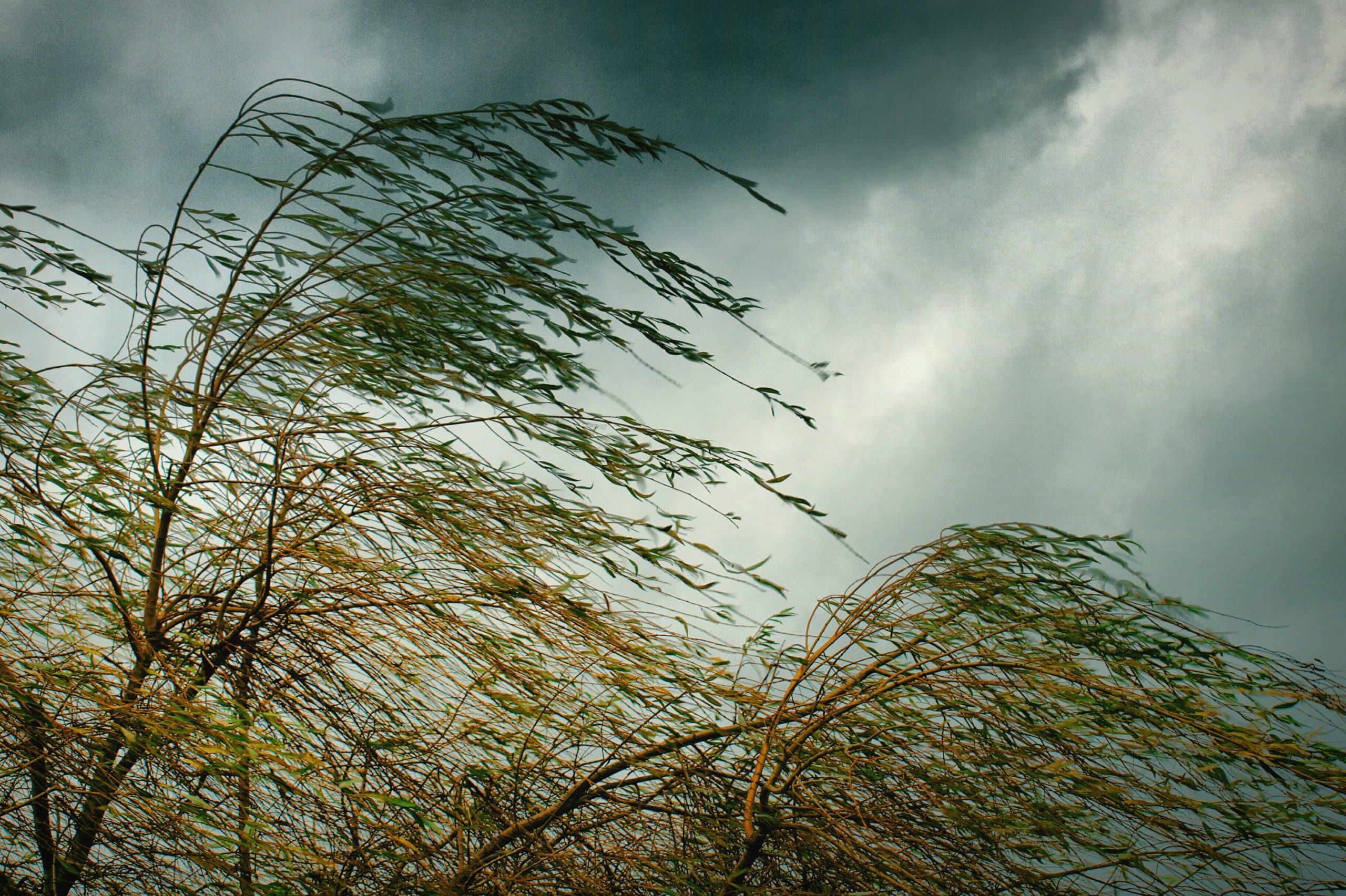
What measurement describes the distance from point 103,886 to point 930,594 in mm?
2009

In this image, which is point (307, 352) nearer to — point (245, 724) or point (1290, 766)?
point (245, 724)

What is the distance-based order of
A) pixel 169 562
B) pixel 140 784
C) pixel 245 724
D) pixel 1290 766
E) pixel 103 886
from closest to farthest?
pixel 1290 766
pixel 245 724
pixel 140 784
pixel 103 886
pixel 169 562

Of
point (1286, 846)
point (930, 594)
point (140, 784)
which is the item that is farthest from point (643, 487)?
point (1286, 846)

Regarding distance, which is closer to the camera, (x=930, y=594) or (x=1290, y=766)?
(x=1290, y=766)

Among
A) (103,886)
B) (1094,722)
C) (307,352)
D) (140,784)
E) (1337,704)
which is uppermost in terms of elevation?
(307,352)

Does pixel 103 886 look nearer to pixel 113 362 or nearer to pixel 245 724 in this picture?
pixel 245 724

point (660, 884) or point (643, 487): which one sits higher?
point (643, 487)

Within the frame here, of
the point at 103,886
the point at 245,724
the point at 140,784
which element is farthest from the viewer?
the point at 103,886

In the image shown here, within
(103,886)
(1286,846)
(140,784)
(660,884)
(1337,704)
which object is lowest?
(103,886)

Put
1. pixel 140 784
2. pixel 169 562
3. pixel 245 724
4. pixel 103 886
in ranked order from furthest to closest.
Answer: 1. pixel 169 562
2. pixel 103 886
3. pixel 140 784
4. pixel 245 724

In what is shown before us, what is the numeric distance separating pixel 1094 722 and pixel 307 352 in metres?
2.06

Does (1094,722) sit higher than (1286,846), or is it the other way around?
(1094,722)

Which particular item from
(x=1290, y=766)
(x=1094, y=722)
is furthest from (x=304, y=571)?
(x=1290, y=766)

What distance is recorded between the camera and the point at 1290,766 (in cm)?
148
